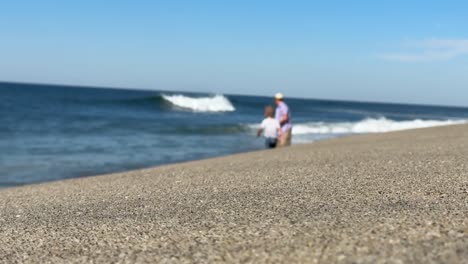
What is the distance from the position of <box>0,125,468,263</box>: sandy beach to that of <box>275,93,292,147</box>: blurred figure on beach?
5.58m

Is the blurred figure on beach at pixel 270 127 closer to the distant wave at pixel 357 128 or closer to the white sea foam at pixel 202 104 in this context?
the distant wave at pixel 357 128

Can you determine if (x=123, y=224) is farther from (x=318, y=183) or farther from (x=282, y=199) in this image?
(x=318, y=183)

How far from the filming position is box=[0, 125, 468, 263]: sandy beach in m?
3.28

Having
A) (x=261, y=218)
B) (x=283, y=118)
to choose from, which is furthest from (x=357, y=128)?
(x=261, y=218)

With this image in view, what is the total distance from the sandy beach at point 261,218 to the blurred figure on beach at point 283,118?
5584 millimetres

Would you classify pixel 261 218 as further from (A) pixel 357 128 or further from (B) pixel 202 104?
(B) pixel 202 104

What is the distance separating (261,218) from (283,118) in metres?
9.09

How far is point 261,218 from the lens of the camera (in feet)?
14.1

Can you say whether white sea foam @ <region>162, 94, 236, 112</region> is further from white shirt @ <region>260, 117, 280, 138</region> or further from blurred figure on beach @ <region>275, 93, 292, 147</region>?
white shirt @ <region>260, 117, 280, 138</region>

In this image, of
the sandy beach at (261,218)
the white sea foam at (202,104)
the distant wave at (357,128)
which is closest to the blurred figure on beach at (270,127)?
the sandy beach at (261,218)

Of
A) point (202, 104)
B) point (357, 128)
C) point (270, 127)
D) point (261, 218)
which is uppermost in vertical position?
point (270, 127)

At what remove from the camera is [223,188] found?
6359mm

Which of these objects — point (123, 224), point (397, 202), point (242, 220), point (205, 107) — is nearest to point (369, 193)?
point (397, 202)

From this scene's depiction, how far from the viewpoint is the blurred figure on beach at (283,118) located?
13.3 metres
